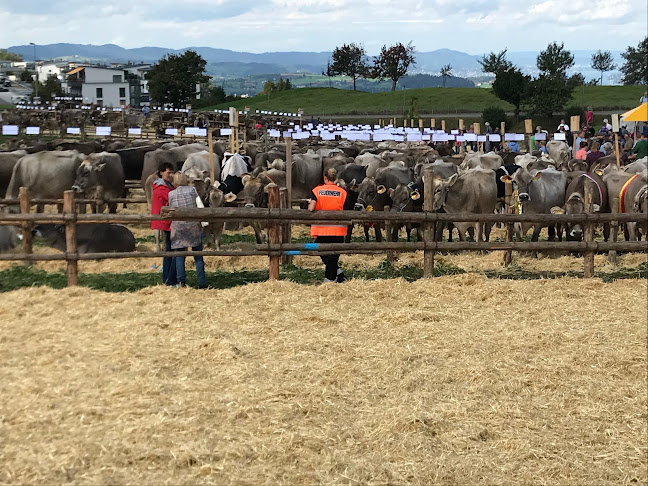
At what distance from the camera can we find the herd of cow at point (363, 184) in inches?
581

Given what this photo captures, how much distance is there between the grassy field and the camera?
72.2 m

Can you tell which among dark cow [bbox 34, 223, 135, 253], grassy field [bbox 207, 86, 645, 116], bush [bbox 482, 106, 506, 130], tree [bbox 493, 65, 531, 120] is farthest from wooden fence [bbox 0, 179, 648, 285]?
grassy field [bbox 207, 86, 645, 116]

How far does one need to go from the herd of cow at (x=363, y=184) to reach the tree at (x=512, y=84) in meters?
43.2

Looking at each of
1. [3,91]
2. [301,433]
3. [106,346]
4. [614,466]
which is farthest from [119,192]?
[3,91]

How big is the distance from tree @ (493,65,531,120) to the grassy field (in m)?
5.08

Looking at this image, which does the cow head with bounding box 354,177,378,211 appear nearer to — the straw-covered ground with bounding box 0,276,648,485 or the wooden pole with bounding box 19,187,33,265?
the straw-covered ground with bounding box 0,276,648,485

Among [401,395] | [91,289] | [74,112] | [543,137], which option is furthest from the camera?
[74,112]

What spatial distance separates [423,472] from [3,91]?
11346 centimetres

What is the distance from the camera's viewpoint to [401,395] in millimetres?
7496

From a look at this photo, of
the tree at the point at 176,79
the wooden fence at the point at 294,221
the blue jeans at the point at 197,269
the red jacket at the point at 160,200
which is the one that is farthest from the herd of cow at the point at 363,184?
the tree at the point at 176,79

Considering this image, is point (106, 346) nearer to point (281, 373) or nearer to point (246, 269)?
point (281, 373)

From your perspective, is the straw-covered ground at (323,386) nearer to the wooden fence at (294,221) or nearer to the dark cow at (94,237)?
the wooden fence at (294,221)

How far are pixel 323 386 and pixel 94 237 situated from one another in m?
8.16

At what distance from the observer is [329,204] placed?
41.8 feet
